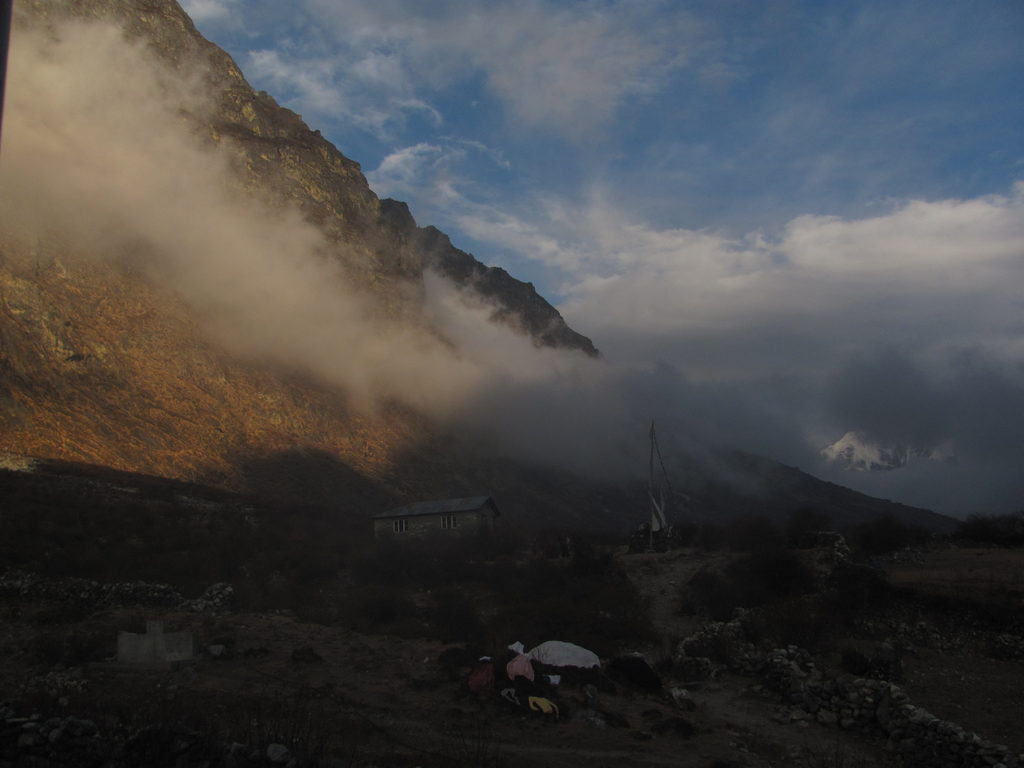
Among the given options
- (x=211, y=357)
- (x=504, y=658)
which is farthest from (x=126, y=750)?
(x=211, y=357)

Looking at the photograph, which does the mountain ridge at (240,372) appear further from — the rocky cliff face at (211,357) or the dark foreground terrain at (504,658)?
the dark foreground terrain at (504,658)

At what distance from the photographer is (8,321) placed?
48531 millimetres

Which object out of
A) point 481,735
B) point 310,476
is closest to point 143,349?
point 310,476

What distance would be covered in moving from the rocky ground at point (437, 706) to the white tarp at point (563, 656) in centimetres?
86

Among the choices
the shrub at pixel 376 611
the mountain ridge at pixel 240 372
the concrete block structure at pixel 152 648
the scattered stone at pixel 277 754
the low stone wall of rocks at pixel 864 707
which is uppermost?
the mountain ridge at pixel 240 372

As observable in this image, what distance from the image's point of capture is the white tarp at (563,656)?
1512cm

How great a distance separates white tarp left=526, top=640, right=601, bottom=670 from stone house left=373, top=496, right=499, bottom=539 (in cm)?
2390

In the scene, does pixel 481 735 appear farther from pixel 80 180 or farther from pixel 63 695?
pixel 80 180

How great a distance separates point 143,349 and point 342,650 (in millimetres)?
51302

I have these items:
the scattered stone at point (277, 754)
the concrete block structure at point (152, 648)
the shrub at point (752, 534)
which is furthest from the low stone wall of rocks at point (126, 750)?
the shrub at point (752, 534)

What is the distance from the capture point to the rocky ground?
8336 millimetres

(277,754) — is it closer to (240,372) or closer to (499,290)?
(240,372)

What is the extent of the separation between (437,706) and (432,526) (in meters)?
28.4

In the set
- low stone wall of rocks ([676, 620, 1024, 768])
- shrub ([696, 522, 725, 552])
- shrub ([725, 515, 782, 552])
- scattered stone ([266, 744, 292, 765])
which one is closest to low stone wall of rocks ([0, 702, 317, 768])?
scattered stone ([266, 744, 292, 765])
